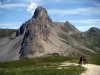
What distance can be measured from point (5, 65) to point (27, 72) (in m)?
46.1

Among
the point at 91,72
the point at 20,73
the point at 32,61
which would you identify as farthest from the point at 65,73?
the point at 32,61

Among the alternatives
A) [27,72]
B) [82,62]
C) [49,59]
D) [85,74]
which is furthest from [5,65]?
[85,74]

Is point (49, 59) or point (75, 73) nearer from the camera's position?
point (75, 73)

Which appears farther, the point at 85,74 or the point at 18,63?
the point at 18,63

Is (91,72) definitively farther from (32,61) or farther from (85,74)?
(32,61)

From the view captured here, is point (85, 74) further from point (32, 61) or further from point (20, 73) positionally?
point (32, 61)

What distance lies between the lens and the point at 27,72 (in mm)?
55500

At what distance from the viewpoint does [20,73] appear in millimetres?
54531

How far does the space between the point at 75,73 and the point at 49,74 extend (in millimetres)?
5039

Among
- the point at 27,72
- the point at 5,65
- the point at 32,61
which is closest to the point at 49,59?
the point at 32,61

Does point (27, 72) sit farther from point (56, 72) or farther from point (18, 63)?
point (18, 63)

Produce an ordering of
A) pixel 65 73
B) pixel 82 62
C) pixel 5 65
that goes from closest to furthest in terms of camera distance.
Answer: pixel 65 73 < pixel 82 62 < pixel 5 65

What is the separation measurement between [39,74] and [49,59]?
51705mm

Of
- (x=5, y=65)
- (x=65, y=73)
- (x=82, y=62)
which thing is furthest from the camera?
(x=5, y=65)
